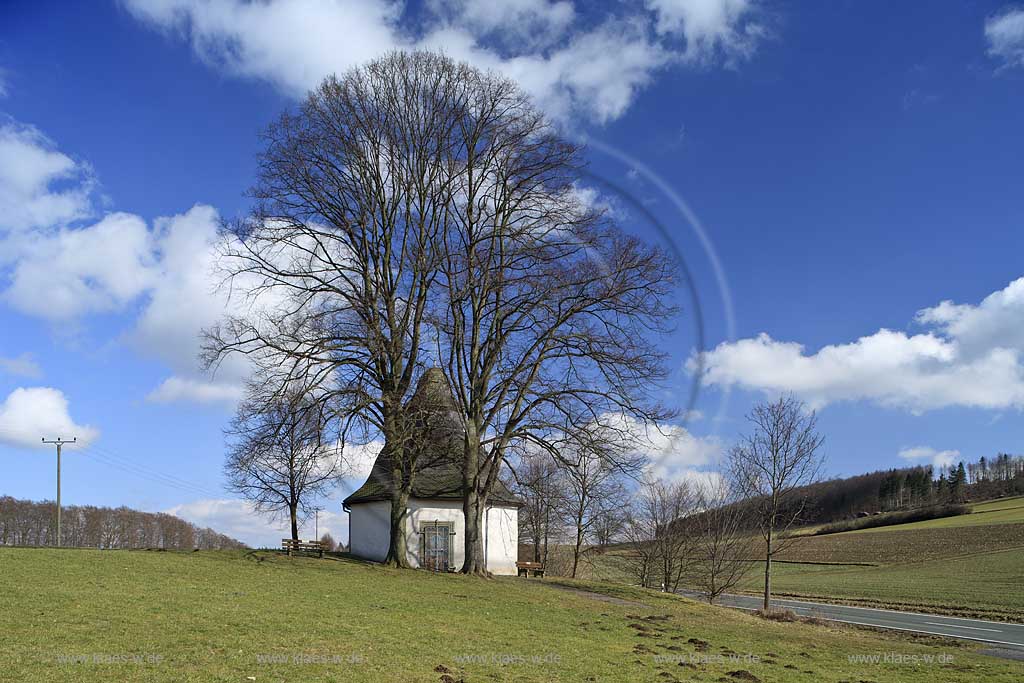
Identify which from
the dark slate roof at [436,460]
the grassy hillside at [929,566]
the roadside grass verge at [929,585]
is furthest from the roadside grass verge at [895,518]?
the dark slate roof at [436,460]

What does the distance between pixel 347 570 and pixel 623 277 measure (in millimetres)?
15684

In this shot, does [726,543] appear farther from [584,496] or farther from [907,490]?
[907,490]

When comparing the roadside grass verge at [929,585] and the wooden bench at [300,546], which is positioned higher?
the wooden bench at [300,546]

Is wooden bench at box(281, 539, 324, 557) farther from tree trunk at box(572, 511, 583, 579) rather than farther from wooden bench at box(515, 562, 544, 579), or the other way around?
tree trunk at box(572, 511, 583, 579)

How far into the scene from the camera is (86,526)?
83.7m

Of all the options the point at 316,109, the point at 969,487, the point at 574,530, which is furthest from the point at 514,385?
the point at 969,487

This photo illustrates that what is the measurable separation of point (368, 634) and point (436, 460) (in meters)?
17.6

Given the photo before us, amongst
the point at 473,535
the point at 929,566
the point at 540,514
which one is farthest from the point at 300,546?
the point at 929,566

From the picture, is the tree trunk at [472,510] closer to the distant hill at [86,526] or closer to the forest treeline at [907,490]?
the distant hill at [86,526]

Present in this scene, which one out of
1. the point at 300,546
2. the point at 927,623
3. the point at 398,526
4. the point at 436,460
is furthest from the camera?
the point at 300,546

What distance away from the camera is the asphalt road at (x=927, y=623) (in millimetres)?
27513

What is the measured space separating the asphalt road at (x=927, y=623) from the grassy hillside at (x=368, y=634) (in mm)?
3392

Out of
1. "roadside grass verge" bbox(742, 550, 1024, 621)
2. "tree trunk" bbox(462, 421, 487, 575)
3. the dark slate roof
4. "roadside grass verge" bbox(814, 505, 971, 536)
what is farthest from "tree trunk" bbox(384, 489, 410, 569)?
"roadside grass verge" bbox(814, 505, 971, 536)

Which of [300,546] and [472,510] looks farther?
[300,546]
